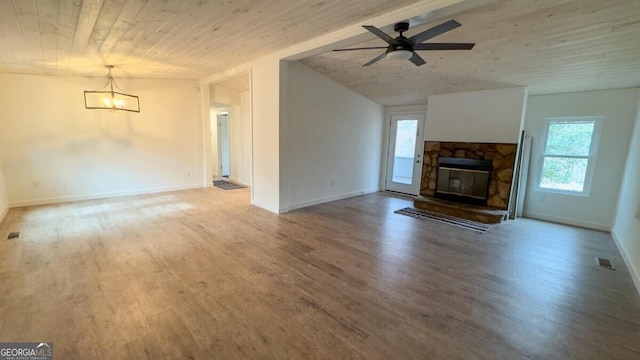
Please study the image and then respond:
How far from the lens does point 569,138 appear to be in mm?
4770

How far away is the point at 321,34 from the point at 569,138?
15.2 feet

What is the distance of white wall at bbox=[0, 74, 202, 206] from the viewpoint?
4828 millimetres

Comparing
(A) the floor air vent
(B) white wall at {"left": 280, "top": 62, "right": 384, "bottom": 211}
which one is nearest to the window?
(A) the floor air vent

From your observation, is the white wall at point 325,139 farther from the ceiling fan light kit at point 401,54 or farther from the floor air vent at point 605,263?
the floor air vent at point 605,263

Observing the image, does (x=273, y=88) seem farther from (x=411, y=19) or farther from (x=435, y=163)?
(x=435, y=163)

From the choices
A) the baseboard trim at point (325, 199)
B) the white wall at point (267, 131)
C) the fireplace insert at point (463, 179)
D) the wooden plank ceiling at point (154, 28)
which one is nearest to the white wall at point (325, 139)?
the baseboard trim at point (325, 199)

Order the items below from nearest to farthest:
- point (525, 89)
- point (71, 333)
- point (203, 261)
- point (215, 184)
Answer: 1. point (71, 333)
2. point (203, 261)
3. point (525, 89)
4. point (215, 184)

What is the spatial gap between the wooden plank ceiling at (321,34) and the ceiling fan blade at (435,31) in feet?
0.75

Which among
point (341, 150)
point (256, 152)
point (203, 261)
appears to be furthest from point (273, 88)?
point (203, 261)

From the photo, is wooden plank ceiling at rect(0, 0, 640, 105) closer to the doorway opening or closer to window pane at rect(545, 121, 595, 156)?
window pane at rect(545, 121, 595, 156)

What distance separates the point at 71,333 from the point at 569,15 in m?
5.00

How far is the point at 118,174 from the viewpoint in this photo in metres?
5.90

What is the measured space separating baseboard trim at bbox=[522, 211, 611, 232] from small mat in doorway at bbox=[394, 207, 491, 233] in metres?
1.41

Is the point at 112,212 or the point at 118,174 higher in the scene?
the point at 118,174
